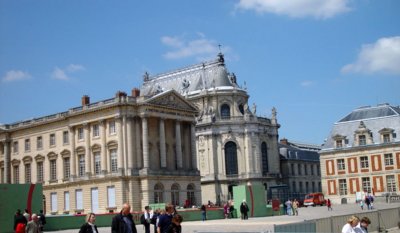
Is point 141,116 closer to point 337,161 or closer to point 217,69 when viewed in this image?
point 337,161

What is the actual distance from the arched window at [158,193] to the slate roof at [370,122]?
62.7ft

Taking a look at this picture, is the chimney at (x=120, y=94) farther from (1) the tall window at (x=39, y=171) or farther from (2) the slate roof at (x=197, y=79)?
(2) the slate roof at (x=197, y=79)

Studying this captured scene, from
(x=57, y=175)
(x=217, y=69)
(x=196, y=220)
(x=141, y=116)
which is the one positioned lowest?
(x=196, y=220)

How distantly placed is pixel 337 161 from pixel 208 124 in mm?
19548

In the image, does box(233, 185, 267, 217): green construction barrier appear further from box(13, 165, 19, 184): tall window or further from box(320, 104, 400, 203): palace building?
box(13, 165, 19, 184): tall window

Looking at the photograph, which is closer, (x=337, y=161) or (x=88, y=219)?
(x=88, y=219)

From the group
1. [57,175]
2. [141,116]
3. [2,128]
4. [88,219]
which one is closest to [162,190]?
[141,116]

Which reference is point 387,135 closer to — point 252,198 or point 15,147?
point 252,198

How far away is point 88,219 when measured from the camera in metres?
12.6

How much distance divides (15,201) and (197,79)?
175 feet

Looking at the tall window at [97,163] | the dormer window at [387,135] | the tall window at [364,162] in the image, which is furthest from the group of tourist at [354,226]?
the tall window at [364,162]

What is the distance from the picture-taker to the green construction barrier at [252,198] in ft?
140

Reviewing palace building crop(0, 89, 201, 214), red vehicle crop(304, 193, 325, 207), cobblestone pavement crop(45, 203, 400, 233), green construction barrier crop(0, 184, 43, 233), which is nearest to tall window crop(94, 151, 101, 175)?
palace building crop(0, 89, 201, 214)

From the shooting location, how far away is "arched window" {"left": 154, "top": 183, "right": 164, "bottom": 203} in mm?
56672
